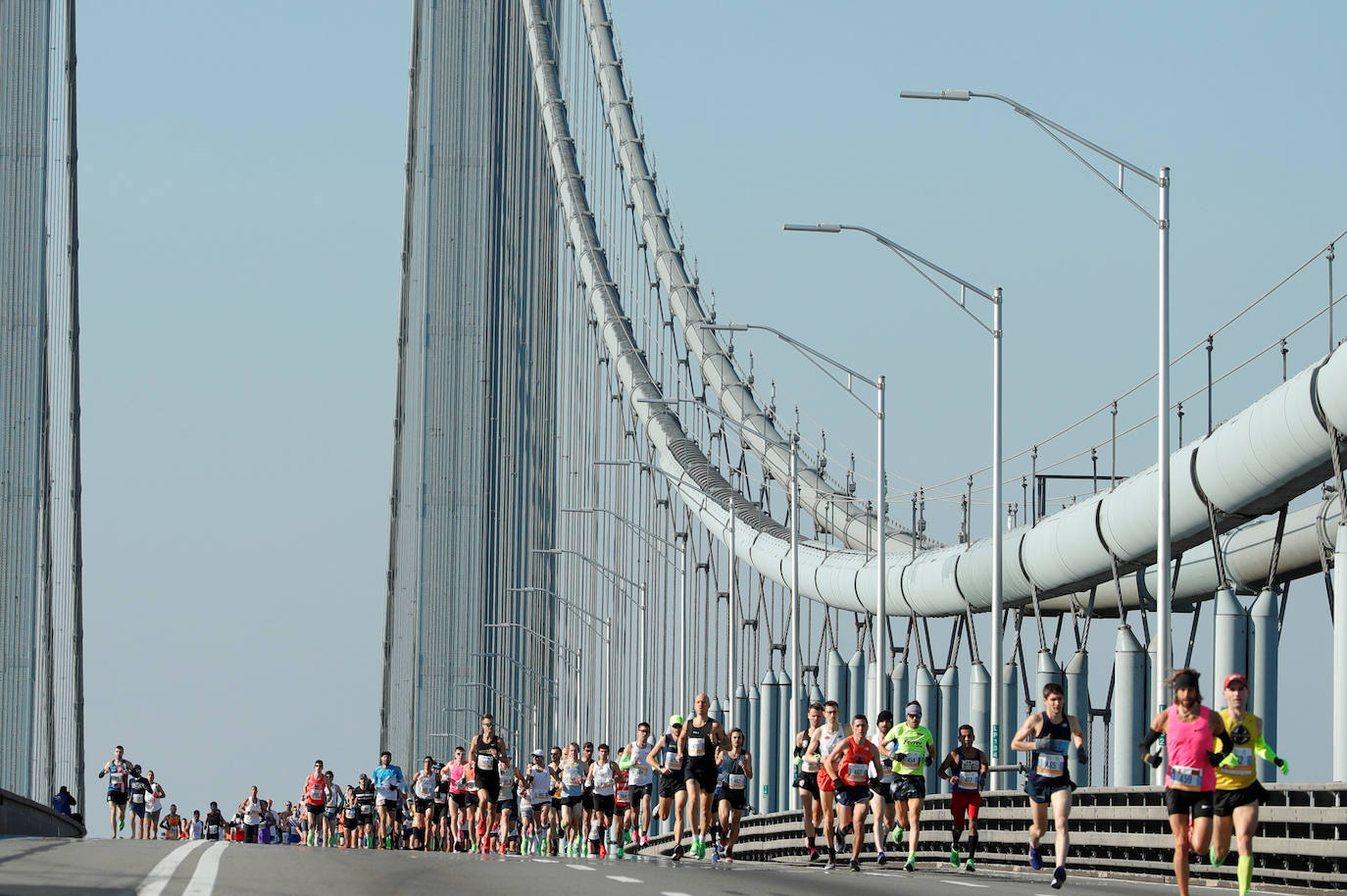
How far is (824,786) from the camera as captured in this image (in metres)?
21.4

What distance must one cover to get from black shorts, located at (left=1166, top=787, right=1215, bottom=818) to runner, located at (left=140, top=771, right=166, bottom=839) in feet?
90.4

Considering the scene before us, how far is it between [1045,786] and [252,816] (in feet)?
123

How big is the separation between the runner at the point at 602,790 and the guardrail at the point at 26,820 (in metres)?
6.49

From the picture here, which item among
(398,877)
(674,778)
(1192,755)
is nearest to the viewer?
(1192,755)

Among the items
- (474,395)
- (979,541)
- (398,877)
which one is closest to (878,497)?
(979,541)

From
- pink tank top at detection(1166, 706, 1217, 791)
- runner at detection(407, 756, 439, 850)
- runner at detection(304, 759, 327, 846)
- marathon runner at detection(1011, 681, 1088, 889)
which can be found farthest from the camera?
runner at detection(304, 759, 327, 846)

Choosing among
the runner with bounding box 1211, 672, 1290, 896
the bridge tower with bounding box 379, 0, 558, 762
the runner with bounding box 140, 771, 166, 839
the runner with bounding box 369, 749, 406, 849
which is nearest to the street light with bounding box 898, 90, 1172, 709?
the runner with bounding box 1211, 672, 1290, 896

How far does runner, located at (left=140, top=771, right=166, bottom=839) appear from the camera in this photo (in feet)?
130

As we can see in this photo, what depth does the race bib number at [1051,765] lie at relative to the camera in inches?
691

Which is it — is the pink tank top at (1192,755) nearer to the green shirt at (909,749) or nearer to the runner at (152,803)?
the green shirt at (909,749)

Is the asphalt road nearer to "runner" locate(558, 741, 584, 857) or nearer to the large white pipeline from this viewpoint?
the large white pipeline

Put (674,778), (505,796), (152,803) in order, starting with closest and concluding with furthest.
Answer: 1. (674,778)
2. (505,796)
3. (152,803)

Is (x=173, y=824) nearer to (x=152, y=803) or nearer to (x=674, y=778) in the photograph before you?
(x=152, y=803)

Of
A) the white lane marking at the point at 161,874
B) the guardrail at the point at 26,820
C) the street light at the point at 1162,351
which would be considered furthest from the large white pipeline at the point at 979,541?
the guardrail at the point at 26,820
